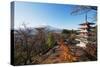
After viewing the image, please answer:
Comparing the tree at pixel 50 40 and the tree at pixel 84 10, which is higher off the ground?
the tree at pixel 84 10

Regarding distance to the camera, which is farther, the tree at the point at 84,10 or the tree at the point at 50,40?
the tree at the point at 84,10

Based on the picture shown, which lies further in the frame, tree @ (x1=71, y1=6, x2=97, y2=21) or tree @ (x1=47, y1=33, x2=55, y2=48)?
tree @ (x1=71, y1=6, x2=97, y2=21)

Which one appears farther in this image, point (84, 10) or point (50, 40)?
point (84, 10)

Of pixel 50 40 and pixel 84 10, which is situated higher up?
pixel 84 10

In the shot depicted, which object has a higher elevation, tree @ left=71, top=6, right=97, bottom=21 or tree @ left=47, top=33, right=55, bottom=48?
tree @ left=71, top=6, right=97, bottom=21
